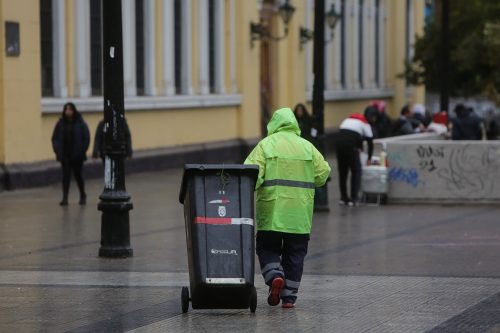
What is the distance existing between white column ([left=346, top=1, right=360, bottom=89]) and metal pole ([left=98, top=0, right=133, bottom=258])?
3069 centimetres

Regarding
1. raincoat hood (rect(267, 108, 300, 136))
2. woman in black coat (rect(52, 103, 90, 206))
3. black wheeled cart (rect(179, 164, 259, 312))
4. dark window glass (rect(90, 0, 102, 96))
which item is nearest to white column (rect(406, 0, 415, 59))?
dark window glass (rect(90, 0, 102, 96))

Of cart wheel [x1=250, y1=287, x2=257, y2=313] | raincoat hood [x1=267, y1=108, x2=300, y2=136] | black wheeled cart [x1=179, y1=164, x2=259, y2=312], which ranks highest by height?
raincoat hood [x1=267, y1=108, x2=300, y2=136]

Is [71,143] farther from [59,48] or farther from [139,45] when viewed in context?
[139,45]

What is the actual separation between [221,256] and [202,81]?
2273 centimetres

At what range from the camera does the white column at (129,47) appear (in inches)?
1158

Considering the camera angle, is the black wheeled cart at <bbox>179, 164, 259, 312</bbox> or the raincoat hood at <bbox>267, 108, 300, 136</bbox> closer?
the black wheeled cart at <bbox>179, 164, 259, 312</bbox>

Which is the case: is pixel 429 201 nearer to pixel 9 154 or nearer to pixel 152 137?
pixel 9 154

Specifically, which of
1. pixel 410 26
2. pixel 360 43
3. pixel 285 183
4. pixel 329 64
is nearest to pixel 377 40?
pixel 360 43

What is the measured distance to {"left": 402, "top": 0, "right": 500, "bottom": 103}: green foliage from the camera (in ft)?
132

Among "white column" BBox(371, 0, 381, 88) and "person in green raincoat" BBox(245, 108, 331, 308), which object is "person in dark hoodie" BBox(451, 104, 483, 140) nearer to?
"white column" BBox(371, 0, 381, 88)

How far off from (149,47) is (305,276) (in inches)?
699

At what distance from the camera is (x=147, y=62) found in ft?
101

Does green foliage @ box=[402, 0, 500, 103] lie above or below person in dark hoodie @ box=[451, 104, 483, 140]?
above

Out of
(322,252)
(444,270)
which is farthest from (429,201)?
(444,270)
